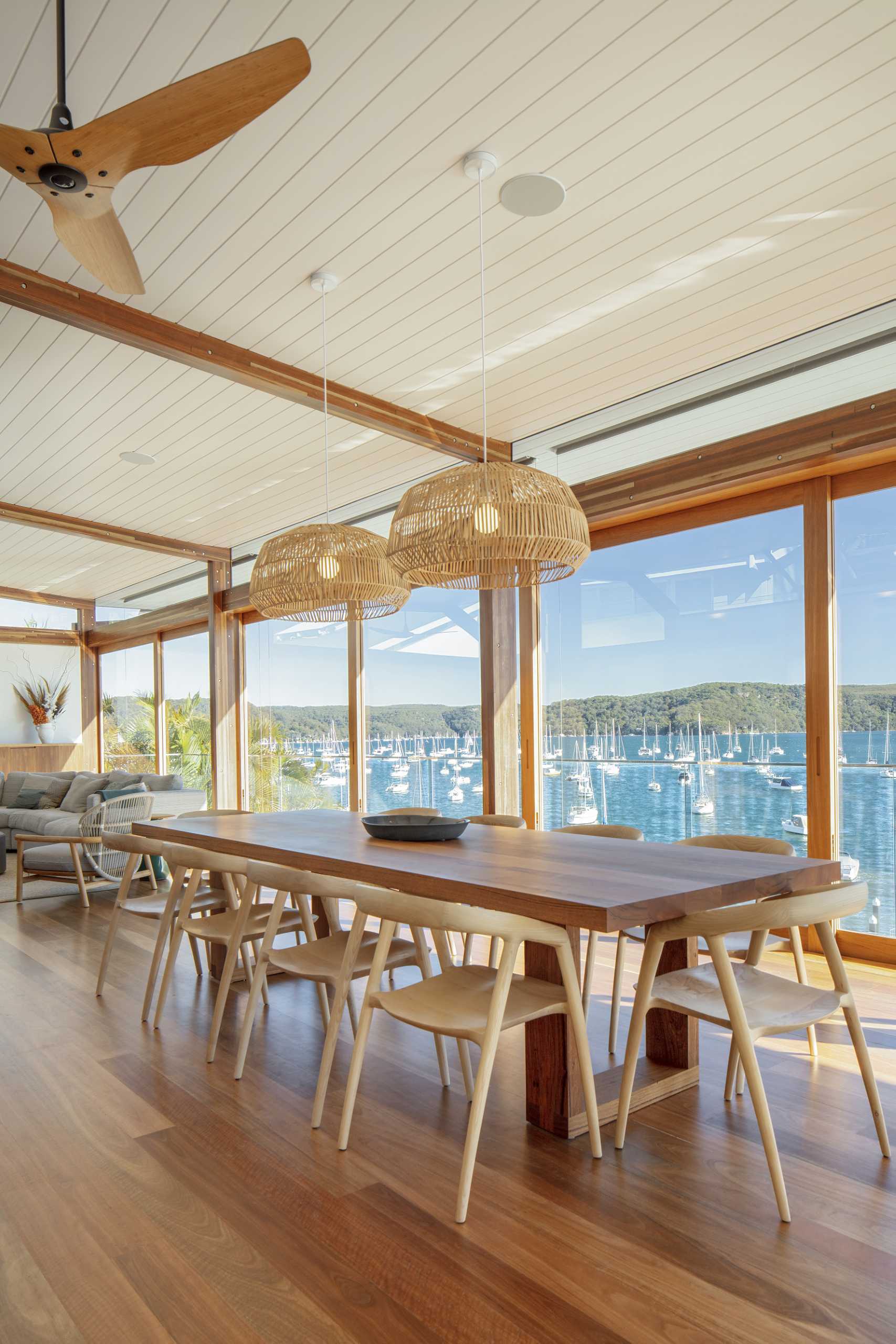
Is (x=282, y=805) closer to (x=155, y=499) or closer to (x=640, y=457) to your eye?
(x=155, y=499)

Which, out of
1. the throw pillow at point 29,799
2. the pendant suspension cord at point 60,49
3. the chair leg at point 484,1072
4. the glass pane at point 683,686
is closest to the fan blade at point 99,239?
the pendant suspension cord at point 60,49

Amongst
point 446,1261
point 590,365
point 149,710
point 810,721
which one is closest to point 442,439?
point 590,365

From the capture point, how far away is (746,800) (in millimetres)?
4609

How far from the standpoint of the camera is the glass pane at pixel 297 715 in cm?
751

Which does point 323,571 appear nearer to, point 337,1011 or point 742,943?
point 337,1011

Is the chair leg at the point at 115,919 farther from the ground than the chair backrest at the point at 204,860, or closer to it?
closer to it

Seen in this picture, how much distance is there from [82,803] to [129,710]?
2.60 m

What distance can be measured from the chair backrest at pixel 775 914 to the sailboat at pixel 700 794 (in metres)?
2.55

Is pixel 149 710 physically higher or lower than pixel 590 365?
lower

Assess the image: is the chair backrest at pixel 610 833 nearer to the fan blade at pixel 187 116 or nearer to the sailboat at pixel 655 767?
the sailboat at pixel 655 767

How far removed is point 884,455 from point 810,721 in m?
1.30

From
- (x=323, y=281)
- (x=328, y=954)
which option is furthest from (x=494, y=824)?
(x=323, y=281)

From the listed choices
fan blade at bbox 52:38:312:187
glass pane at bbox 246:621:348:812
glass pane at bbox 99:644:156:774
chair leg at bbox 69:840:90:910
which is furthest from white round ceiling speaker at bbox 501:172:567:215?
glass pane at bbox 99:644:156:774

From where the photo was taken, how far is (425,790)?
6.62 m
